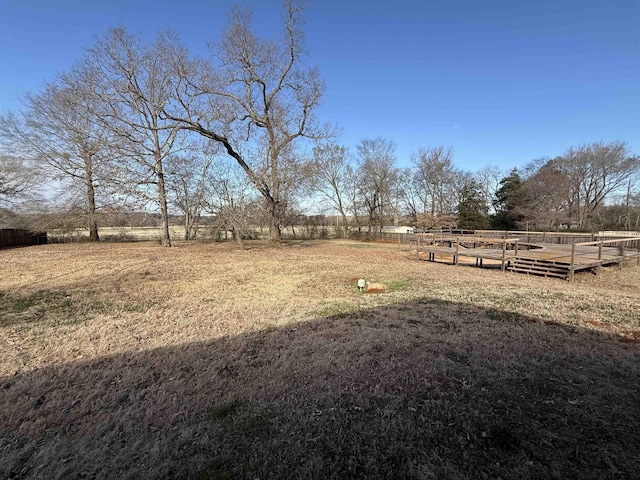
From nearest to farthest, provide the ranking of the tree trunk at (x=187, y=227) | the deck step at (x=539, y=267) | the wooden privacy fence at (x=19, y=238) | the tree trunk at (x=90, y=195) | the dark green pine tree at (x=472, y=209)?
the deck step at (x=539, y=267) → the wooden privacy fence at (x=19, y=238) → the tree trunk at (x=90, y=195) → the tree trunk at (x=187, y=227) → the dark green pine tree at (x=472, y=209)

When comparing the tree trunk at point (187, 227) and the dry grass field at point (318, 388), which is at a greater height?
the tree trunk at point (187, 227)

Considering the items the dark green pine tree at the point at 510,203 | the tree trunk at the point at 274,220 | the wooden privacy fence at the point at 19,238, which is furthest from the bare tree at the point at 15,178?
the dark green pine tree at the point at 510,203

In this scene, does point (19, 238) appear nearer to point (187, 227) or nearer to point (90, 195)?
point (90, 195)

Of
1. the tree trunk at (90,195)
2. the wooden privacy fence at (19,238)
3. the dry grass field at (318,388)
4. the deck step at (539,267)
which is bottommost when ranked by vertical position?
the deck step at (539,267)

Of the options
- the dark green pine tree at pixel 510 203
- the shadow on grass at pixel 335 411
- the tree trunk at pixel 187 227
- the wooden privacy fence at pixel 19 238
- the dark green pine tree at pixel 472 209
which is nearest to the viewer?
the shadow on grass at pixel 335 411

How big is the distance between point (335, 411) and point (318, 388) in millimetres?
404

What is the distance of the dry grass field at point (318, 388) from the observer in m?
2.03

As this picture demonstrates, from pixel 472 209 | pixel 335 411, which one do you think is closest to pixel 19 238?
pixel 335 411

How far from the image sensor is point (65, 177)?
18797 millimetres

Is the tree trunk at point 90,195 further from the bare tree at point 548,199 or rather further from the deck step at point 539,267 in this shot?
the bare tree at point 548,199

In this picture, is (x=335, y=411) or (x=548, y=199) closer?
(x=335, y=411)

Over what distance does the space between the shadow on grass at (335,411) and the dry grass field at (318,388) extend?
1 centimetres

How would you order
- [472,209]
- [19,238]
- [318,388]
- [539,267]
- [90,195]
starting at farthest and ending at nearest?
[472,209], [90,195], [19,238], [539,267], [318,388]

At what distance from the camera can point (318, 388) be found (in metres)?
2.96
